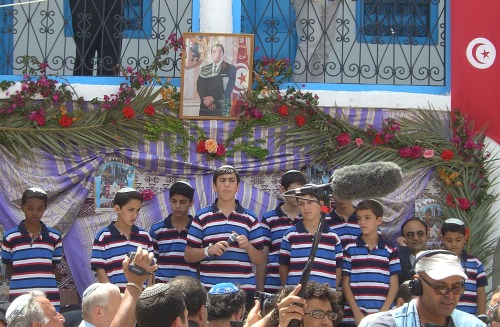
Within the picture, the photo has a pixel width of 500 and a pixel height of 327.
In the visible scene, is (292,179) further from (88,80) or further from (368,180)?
(368,180)

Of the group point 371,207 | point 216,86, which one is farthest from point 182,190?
point 371,207

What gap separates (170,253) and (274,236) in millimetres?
884

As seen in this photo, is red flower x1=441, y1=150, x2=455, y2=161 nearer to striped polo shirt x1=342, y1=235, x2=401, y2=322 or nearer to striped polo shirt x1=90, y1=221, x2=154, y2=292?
striped polo shirt x1=342, y1=235, x2=401, y2=322

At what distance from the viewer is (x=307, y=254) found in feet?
23.5

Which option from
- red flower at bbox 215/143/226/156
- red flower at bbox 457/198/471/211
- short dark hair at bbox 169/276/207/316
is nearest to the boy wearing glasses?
red flower at bbox 457/198/471/211

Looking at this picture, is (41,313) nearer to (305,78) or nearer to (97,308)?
(97,308)

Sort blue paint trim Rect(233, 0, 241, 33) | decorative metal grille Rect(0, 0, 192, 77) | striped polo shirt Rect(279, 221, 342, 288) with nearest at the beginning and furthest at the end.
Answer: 1. striped polo shirt Rect(279, 221, 342, 288)
2. blue paint trim Rect(233, 0, 241, 33)
3. decorative metal grille Rect(0, 0, 192, 77)

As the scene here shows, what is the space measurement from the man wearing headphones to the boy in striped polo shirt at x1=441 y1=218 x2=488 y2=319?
3535 millimetres

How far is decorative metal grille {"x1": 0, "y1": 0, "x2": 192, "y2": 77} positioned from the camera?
8.96 m

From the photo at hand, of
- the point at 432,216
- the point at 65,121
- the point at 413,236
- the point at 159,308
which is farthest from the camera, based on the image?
the point at 432,216

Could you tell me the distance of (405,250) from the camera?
25.2 ft

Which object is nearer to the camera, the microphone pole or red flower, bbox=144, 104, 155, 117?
the microphone pole

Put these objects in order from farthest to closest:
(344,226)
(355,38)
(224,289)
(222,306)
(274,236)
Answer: (355,38), (344,226), (274,236), (224,289), (222,306)

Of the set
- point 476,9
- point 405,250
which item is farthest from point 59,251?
point 476,9
